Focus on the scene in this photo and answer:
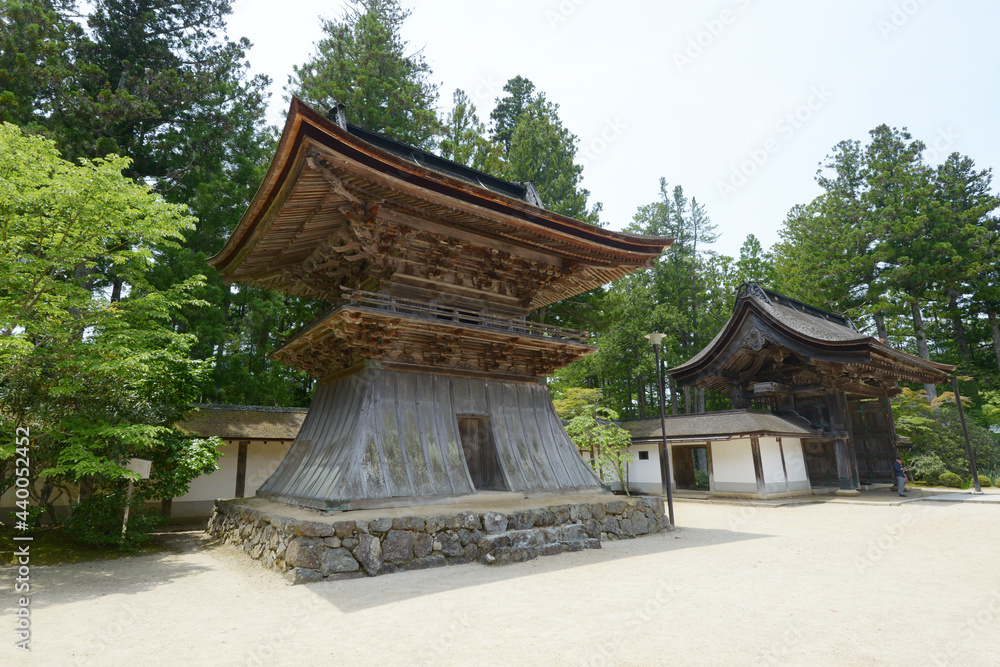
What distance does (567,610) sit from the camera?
5.26 meters

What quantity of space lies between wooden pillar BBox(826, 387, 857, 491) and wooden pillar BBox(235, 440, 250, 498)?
19.8 metres

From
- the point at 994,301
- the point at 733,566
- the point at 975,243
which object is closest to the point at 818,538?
the point at 733,566

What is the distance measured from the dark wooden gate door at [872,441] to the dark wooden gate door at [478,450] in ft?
55.6

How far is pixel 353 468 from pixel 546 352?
5041 millimetres

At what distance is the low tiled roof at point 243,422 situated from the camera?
45.9 ft

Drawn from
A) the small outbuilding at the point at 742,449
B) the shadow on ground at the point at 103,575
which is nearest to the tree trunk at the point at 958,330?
the small outbuilding at the point at 742,449

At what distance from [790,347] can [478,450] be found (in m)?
12.4

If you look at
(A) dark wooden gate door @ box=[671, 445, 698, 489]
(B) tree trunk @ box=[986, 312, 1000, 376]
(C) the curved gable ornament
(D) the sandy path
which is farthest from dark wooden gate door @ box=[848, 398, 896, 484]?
(B) tree trunk @ box=[986, 312, 1000, 376]

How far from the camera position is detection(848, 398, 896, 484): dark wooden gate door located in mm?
19859

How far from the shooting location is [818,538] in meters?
9.65

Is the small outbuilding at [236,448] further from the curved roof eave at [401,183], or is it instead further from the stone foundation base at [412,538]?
the curved roof eave at [401,183]

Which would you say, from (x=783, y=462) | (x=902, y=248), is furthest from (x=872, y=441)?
(x=902, y=248)

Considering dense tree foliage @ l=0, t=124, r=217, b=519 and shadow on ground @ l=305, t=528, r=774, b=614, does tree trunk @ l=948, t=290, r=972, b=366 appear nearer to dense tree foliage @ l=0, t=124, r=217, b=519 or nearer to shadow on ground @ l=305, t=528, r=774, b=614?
shadow on ground @ l=305, t=528, r=774, b=614

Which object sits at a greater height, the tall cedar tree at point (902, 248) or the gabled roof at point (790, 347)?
the tall cedar tree at point (902, 248)
